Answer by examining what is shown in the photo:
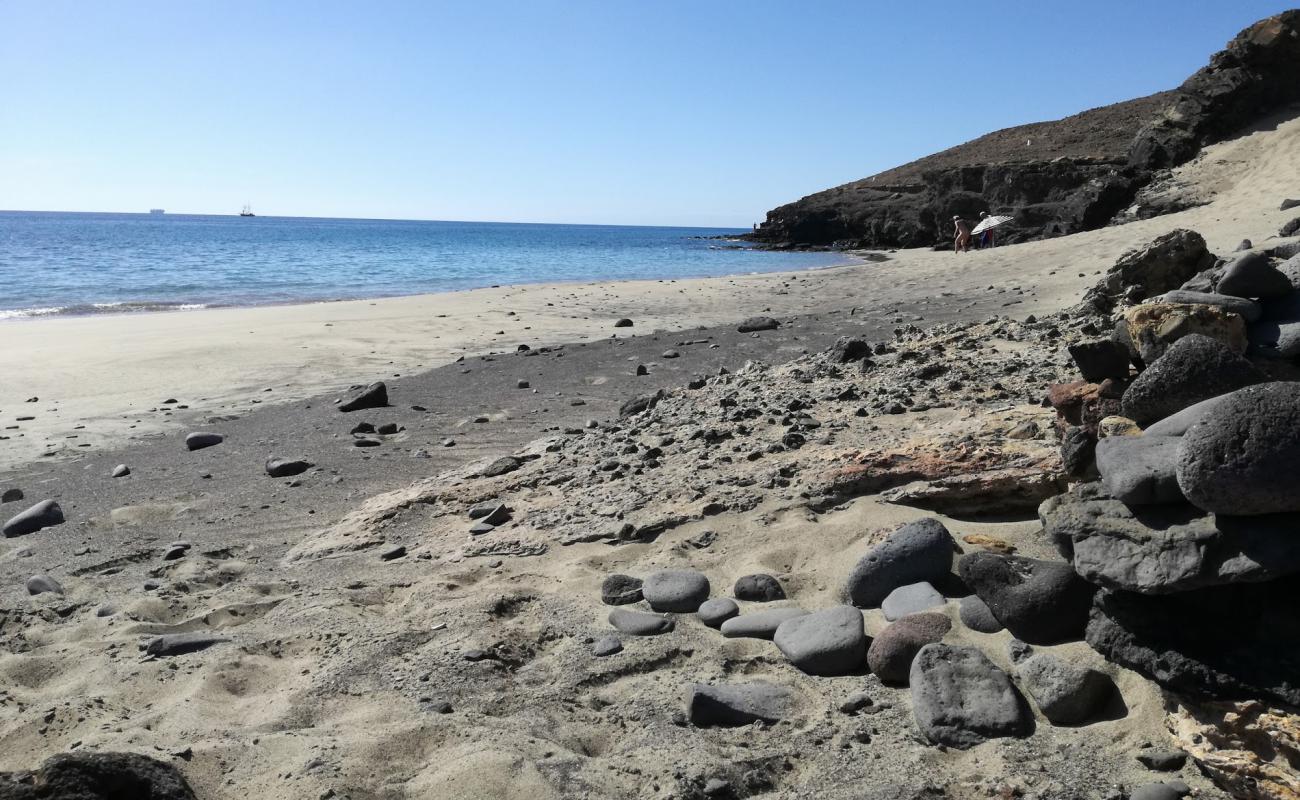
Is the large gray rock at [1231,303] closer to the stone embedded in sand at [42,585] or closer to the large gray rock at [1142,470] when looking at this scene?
the large gray rock at [1142,470]

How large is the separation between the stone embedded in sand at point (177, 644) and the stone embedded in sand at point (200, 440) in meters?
4.14

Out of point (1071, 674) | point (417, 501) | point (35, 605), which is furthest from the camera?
point (417, 501)

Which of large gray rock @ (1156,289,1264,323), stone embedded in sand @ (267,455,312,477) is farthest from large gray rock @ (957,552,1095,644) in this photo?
stone embedded in sand @ (267,455,312,477)

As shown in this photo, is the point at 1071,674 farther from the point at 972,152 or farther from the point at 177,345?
the point at 972,152

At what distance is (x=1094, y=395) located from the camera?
3.62m

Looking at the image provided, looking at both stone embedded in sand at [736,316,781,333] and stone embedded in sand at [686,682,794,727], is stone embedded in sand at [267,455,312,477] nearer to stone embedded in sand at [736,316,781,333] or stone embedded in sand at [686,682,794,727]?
stone embedded in sand at [686,682,794,727]

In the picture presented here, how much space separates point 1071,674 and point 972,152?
52954 mm

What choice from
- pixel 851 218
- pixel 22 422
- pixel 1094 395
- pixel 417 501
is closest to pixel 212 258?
pixel 851 218

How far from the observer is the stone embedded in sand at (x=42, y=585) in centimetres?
424

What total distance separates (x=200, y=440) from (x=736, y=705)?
5.98 meters

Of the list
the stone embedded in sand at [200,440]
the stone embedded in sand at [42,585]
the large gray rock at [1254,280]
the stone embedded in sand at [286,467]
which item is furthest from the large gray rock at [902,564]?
the stone embedded in sand at [200,440]

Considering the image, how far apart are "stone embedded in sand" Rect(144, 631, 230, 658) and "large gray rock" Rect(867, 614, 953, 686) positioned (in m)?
2.44

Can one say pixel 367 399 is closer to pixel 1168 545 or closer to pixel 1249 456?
pixel 1168 545

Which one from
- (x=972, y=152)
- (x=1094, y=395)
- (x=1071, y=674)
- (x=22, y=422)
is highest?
(x=972, y=152)
